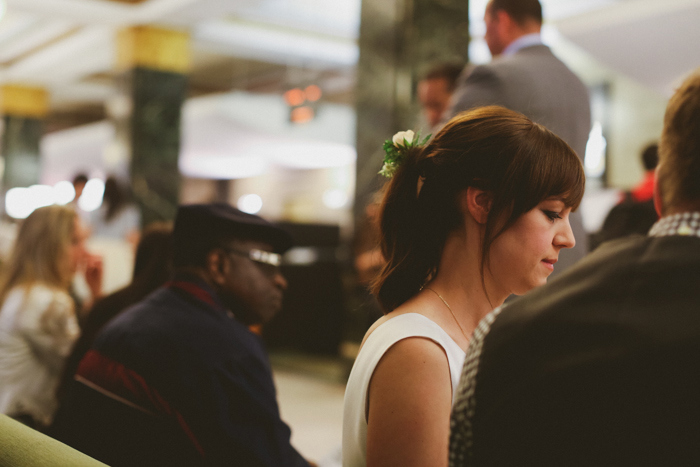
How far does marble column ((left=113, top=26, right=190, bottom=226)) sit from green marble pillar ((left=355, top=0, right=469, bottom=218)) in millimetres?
3852

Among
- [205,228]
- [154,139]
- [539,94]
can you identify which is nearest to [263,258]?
[205,228]

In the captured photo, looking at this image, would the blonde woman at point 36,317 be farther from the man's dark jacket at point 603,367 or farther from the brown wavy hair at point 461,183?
the man's dark jacket at point 603,367

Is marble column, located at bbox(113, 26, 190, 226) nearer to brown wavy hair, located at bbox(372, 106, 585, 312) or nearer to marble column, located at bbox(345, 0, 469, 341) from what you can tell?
marble column, located at bbox(345, 0, 469, 341)

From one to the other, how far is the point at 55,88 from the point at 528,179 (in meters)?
13.6

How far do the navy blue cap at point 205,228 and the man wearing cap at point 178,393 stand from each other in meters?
0.10

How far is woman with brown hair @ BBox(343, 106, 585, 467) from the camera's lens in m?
1.06

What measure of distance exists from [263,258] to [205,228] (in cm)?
20

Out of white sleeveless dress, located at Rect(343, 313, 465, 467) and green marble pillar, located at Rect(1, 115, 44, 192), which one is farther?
green marble pillar, located at Rect(1, 115, 44, 192)

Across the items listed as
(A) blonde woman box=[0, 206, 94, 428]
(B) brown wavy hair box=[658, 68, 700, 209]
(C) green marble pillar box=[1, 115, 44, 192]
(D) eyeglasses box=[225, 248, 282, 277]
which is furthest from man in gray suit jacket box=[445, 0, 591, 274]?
(C) green marble pillar box=[1, 115, 44, 192]

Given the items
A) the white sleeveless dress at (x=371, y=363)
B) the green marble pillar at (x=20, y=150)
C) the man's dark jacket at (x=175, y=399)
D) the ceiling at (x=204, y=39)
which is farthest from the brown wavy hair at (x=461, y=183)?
the green marble pillar at (x=20, y=150)

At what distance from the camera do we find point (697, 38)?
23.5 ft

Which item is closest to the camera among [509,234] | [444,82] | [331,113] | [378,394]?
[378,394]

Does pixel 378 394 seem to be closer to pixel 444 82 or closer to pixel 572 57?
pixel 444 82

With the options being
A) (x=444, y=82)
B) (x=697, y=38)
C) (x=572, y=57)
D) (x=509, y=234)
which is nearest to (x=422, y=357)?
(x=509, y=234)
